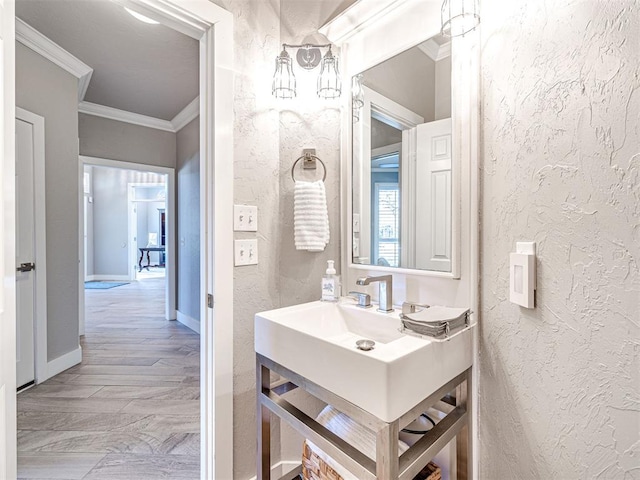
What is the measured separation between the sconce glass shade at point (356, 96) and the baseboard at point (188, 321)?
3138 mm

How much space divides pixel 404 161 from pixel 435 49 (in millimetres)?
401

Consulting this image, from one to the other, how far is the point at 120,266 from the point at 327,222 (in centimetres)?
761

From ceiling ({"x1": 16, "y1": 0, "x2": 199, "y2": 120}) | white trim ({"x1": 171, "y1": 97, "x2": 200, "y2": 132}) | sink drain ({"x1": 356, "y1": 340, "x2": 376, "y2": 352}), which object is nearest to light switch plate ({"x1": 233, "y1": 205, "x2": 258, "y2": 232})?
sink drain ({"x1": 356, "y1": 340, "x2": 376, "y2": 352})

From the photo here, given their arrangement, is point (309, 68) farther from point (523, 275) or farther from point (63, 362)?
point (63, 362)

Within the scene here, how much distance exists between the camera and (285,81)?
1377mm

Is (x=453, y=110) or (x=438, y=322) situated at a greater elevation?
(x=453, y=110)

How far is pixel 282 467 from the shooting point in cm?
148

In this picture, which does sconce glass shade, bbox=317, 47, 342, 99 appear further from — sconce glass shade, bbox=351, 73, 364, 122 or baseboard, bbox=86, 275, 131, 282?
baseboard, bbox=86, 275, 131, 282

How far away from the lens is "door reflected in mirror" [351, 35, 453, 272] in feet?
3.71

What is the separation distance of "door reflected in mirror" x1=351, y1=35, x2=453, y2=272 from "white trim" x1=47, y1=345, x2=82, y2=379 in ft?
8.97

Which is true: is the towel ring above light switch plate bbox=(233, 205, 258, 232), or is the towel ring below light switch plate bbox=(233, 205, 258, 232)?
above

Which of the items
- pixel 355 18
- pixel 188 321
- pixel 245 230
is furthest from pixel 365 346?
pixel 188 321

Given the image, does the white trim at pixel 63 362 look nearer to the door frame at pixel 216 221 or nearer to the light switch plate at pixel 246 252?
the door frame at pixel 216 221

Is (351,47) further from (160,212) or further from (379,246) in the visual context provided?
(160,212)
